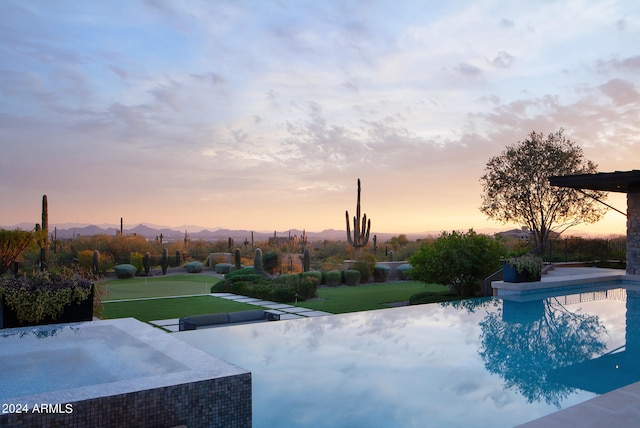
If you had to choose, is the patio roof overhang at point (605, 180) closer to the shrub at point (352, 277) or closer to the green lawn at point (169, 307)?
the shrub at point (352, 277)

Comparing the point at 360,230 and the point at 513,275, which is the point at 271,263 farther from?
the point at 513,275

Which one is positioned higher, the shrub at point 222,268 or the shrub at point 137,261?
the shrub at point 137,261

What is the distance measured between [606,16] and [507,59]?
2.49m

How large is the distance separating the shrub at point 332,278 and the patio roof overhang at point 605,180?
7.94 m

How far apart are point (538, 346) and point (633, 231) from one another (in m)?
8.51

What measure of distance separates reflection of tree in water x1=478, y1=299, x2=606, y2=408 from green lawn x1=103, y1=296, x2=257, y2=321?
6.37m

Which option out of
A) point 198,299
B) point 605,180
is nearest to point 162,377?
point 198,299

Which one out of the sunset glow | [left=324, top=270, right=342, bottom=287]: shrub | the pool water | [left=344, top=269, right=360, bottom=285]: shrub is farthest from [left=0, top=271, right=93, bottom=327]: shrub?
[left=344, top=269, right=360, bottom=285]: shrub

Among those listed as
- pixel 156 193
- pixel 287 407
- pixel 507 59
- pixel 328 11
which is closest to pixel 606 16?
pixel 507 59

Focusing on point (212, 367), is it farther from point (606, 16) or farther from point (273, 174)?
point (273, 174)

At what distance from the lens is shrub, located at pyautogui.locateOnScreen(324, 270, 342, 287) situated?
59.4 ft

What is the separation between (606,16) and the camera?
12.8 metres

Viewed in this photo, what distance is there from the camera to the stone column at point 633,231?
45.5ft

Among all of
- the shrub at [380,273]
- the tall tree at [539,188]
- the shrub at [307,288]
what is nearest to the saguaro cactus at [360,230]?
the shrub at [380,273]
